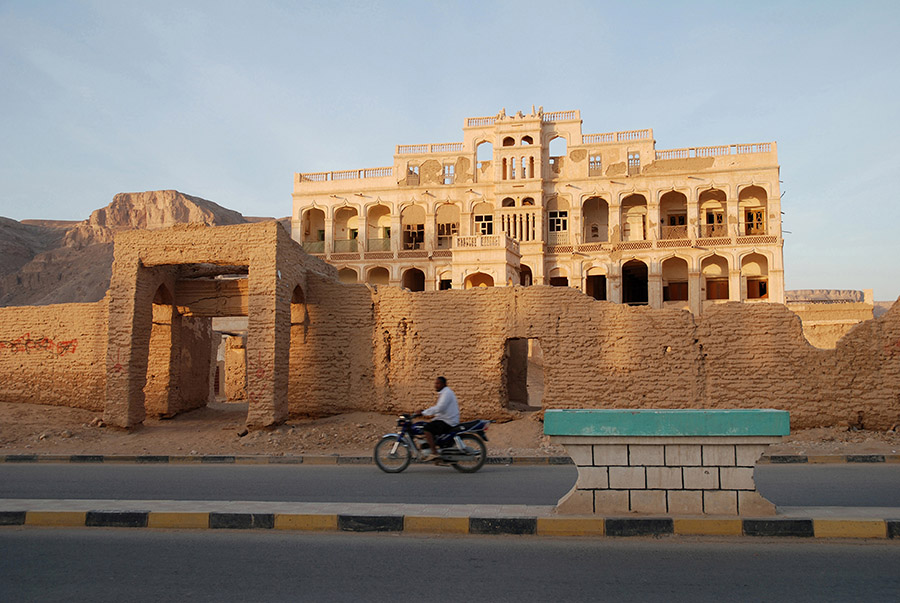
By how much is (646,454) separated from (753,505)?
937 millimetres

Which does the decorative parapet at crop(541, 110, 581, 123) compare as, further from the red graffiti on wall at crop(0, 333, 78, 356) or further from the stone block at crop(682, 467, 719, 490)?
the stone block at crop(682, 467, 719, 490)

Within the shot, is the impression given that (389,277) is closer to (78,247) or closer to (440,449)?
(78,247)

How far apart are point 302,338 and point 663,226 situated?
106ft

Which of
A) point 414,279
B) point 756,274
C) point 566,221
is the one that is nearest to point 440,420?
point 566,221

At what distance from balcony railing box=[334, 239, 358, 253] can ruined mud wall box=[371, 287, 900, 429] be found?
31.8 meters

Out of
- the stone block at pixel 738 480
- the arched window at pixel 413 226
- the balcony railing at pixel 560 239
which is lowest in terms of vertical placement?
the stone block at pixel 738 480

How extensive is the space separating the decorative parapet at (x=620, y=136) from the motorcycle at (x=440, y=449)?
37.4m

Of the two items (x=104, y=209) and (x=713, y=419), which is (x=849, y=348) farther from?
(x=104, y=209)

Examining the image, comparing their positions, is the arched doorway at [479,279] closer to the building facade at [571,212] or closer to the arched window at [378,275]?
the building facade at [571,212]

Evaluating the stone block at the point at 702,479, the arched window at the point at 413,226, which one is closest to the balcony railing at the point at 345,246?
the arched window at the point at 413,226

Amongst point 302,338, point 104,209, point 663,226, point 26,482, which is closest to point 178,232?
point 302,338

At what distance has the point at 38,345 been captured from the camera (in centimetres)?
1784

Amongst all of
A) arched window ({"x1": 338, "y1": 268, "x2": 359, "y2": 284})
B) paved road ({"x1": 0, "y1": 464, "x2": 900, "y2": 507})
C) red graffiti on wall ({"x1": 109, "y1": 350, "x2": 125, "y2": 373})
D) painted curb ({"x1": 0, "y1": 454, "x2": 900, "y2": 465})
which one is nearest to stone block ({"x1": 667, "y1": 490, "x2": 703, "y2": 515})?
paved road ({"x1": 0, "y1": 464, "x2": 900, "y2": 507})

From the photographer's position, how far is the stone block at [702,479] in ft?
19.2
